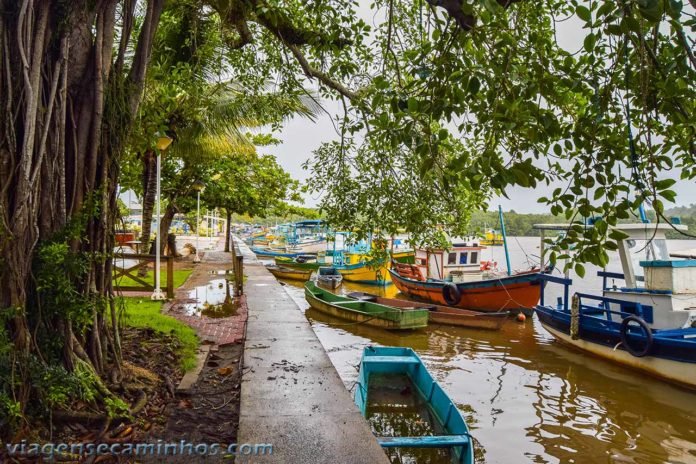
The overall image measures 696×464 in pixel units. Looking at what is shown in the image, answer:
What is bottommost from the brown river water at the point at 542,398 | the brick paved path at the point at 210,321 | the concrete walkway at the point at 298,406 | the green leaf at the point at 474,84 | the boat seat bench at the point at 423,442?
the brown river water at the point at 542,398

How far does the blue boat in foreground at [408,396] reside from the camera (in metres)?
4.80

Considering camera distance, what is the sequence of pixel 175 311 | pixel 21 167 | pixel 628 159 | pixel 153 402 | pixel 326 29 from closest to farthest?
pixel 628 159
pixel 21 167
pixel 153 402
pixel 326 29
pixel 175 311

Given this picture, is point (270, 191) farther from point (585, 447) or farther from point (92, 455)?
point (92, 455)

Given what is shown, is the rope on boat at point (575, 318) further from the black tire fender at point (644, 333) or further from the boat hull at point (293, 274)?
the boat hull at point (293, 274)

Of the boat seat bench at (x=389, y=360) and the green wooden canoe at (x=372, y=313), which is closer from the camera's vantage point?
the boat seat bench at (x=389, y=360)

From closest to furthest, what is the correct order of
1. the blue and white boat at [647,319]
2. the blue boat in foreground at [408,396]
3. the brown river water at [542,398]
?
the blue boat in foreground at [408,396]
the brown river water at [542,398]
the blue and white boat at [647,319]

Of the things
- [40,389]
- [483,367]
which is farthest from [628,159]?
[483,367]

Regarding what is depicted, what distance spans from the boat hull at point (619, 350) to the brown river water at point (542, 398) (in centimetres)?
21

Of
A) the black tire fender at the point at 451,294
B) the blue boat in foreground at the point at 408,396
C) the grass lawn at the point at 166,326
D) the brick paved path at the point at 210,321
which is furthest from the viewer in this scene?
the black tire fender at the point at 451,294

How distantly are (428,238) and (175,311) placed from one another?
542 centimetres

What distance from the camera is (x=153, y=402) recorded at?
370 cm

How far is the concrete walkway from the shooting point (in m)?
2.81

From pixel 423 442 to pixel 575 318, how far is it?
856 cm

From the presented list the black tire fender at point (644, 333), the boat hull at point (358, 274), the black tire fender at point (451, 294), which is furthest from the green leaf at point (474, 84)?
the boat hull at point (358, 274)
